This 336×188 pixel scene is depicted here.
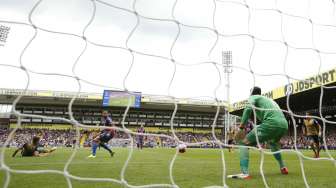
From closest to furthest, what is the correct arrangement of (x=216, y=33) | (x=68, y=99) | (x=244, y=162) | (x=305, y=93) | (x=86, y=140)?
(x=216, y=33) → (x=244, y=162) → (x=305, y=93) → (x=86, y=140) → (x=68, y=99)

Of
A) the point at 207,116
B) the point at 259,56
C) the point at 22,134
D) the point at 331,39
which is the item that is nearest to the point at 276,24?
the point at 259,56

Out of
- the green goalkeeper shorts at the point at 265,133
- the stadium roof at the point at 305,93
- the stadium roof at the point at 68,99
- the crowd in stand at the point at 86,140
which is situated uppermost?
the stadium roof at the point at 68,99

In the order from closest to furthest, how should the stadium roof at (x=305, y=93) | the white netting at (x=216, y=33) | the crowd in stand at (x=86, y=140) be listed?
1. the white netting at (x=216, y=33)
2. the stadium roof at (x=305, y=93)
3. the crowd in stand at (x=86, y=140)

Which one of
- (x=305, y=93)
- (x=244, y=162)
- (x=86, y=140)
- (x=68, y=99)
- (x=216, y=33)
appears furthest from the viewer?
(x=68, y=99)

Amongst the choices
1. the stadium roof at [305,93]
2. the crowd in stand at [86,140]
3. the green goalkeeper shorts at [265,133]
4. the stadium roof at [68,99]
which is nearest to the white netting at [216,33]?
the green goalkeeper shorts at [265,133]

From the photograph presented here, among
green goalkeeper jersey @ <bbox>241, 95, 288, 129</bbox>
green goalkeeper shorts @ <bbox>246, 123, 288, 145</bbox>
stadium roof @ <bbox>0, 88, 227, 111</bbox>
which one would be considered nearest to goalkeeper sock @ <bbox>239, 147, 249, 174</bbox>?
green goalkeeper shorts @ <bbox>246, 123, 288, 145</bbox>

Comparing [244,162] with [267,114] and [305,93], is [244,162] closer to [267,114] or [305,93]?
[267,114]

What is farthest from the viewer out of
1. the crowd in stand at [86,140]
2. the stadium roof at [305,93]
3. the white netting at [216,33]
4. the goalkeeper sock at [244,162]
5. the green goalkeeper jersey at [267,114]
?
the crowd in stand at [86,140]

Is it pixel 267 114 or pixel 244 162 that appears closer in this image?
pixel 244 162

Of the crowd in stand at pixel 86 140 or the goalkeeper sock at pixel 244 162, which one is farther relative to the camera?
the crowd in stand at pixel 86 140

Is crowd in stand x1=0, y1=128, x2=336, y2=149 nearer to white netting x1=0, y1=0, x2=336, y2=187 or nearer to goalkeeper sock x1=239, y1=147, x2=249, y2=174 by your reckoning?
goalkeeper sock x1=239, y1=147, x2=249, y2=174

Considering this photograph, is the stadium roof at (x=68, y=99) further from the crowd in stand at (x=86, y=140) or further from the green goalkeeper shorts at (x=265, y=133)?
the green goalkeeper shorts at (x=265, y=133)

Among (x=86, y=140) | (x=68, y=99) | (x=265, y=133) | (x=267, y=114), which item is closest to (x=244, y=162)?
(x=265, y=133)

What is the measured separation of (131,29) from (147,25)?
0.21m
